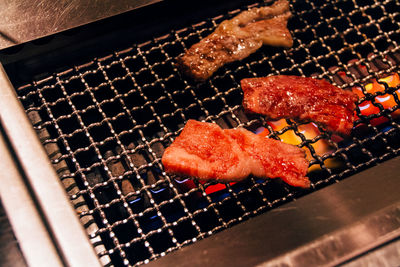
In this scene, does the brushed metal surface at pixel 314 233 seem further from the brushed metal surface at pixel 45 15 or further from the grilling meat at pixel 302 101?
the brushed metal surface at pixel 45 15

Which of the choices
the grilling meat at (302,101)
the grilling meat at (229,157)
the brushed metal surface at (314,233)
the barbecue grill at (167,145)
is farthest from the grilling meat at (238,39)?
the brushed metal surface at (314,233)

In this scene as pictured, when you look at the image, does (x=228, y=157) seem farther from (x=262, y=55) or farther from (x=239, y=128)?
(x=262, y=55)

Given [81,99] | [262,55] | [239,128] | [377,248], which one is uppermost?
[81,99]

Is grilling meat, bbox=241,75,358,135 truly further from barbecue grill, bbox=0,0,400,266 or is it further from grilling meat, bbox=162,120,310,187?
grilling meat, bbox=162,120,310,187

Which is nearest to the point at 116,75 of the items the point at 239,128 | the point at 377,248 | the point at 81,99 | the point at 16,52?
the point at 81,99

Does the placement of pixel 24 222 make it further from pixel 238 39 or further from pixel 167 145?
pixel 238 39

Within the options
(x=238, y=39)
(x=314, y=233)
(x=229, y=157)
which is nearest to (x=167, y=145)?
(x=229, y=157)

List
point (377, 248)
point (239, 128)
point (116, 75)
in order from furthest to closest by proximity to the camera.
A: point (116, 75) → point (239, 128) → point (377, 248)
